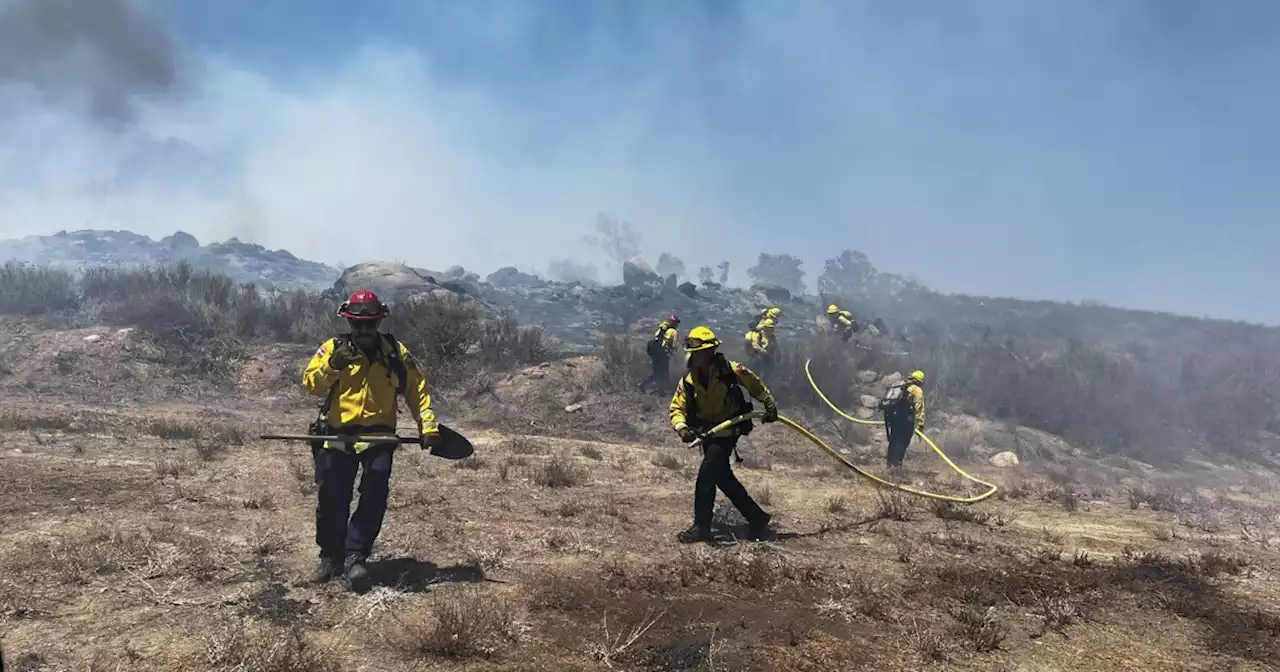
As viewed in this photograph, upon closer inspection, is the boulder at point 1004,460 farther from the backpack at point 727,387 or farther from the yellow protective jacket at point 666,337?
the backpack at point 727,387

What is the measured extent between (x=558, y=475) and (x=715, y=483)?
298 cm

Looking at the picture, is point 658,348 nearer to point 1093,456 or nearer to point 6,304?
point 1093,456

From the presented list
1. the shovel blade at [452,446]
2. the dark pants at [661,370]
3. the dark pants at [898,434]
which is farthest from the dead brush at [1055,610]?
the dark pants at [661,370]

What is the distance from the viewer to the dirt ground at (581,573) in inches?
157

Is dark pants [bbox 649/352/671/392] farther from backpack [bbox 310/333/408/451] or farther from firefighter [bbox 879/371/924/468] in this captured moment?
backpack [bbox 310/333/408/451]

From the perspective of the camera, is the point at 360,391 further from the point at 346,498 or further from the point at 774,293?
the point at 774,293

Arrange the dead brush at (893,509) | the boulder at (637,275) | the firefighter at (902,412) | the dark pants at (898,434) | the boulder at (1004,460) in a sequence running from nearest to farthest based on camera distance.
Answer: the dead brush at (893,509), the firefighter at (902,412), the dark pants at (898,434), the boulder at (1004,460), the boulder at (637,275)

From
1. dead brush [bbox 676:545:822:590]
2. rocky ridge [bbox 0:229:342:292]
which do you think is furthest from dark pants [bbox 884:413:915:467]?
rocky ridge [bbox 0:229:342:292]

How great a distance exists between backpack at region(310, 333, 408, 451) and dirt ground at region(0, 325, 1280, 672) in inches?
38.8

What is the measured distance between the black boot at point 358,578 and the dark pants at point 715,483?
104 inches

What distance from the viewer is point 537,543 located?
6047 millimetres

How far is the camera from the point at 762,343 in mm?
16812

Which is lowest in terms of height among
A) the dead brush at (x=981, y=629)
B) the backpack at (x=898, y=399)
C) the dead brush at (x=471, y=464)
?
the dead brush at (x=471, y=464)

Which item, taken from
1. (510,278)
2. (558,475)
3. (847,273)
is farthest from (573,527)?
(847,273)
